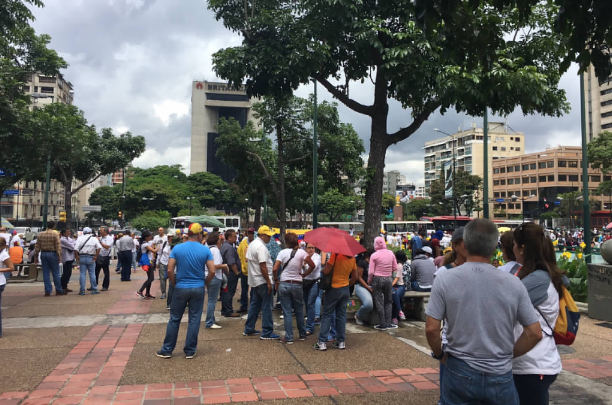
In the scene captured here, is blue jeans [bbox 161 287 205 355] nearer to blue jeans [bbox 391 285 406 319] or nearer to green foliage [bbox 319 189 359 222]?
blue jeans [bbox 391 285 406 319]

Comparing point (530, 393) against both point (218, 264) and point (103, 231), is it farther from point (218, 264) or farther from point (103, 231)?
point (103, 231)

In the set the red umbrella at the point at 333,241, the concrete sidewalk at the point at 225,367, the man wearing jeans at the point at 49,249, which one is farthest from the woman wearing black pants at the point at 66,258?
the red umbrella at the point at 333,241

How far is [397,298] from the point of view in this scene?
27.7 ft

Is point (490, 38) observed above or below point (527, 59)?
below

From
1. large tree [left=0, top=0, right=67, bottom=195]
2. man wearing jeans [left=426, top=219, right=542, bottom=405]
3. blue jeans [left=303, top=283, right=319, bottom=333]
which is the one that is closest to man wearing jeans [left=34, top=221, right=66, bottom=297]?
large tree [left=0, top=0, right=67, bottom=195]

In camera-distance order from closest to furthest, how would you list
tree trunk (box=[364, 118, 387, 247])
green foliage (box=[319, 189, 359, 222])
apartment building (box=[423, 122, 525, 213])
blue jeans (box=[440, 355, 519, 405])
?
blue jeans (box=[440, 355, 519, 405]) < tree trunk (box=[364, 118, 387, 247]) < green foliage (box=[319, 189, 359, 222]) < apartment building (box=[423, 122, 525, 213])

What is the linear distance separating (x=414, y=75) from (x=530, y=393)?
6.76 m

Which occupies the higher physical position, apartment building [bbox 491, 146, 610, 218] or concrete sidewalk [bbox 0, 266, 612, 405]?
apartment building [bbox 491, 146, 610, 218]

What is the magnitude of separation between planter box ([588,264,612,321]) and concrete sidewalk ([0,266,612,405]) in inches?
26.3

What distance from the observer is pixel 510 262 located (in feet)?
10.6

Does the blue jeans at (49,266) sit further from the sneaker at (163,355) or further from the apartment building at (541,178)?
the apartment building at (541,178)

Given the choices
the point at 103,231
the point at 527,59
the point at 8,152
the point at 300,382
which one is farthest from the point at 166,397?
the point at 8,152

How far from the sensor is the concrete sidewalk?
4781 mm

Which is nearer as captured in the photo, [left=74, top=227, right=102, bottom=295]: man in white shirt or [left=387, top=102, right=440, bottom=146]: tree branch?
[left=387, top=102, right=440, bottom=146]: tree branch
